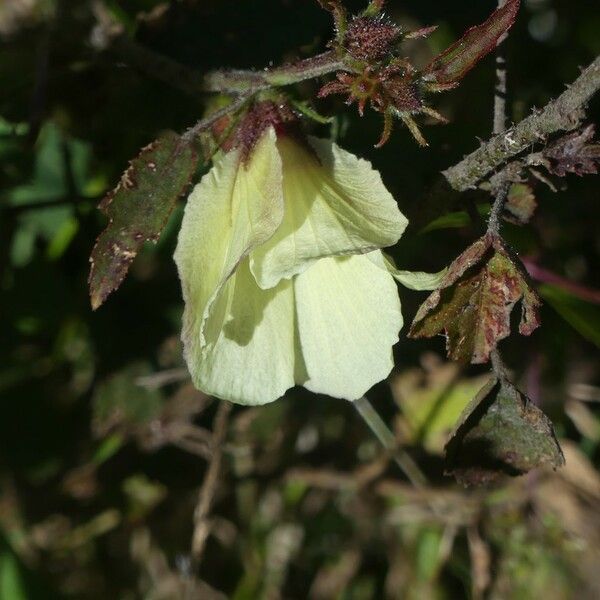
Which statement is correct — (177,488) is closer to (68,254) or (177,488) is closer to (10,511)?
(10,511)

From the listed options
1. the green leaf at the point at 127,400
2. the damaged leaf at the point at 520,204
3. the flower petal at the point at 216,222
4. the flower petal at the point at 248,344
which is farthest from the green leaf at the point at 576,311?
the green leaf at the point at 127,400

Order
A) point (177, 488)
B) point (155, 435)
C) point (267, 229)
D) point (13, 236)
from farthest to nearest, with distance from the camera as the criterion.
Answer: point (177, 488), point (155, 435), point (13, 236), point (267, 229)

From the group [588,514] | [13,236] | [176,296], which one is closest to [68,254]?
[13,236]

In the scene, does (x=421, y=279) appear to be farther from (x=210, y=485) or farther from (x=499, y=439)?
(x=210, y=485)

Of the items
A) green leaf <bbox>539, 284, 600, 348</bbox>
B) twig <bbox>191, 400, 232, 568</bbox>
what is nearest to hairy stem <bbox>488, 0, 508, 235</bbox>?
green leaf <bbox>539, 284, 600, 348</bbox>

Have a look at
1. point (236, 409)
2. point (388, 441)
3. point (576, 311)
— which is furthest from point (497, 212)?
point (236, 409)

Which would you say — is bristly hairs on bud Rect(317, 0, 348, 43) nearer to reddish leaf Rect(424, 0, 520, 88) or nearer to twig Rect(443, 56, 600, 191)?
reddish leaf Rect(424, 0, 520, 88)

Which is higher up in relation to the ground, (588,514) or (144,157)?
A: (144,157)
